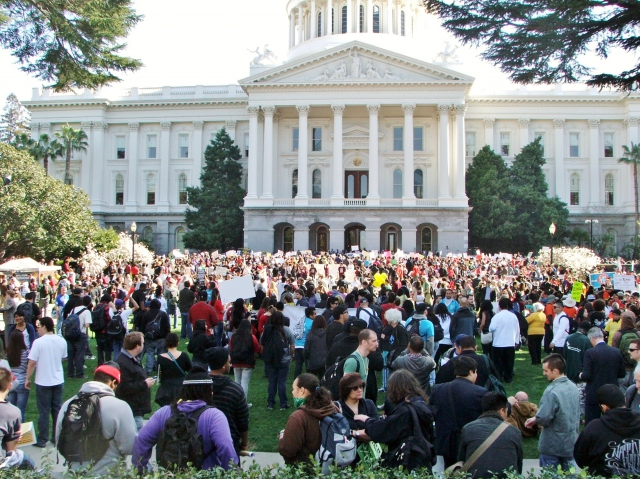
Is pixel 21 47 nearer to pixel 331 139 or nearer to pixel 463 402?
pixel 463 402

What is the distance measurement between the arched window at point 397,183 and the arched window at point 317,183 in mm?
6399

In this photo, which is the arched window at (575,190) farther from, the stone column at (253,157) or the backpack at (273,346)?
the backpack at (273,346)

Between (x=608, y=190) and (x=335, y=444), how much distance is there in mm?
58922

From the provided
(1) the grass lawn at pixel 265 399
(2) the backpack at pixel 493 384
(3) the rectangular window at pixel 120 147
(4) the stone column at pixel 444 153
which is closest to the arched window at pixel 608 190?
(4) the stone column at pixel 444 153

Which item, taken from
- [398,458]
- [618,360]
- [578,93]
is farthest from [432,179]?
[398,458]

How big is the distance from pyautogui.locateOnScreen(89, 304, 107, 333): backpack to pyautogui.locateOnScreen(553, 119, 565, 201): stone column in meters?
50.4

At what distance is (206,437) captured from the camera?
17.6ft

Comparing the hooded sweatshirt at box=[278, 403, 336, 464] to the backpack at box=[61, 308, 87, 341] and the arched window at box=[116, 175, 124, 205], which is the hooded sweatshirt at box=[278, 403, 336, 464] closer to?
the backpack at box=[61, 308, 87, 341]

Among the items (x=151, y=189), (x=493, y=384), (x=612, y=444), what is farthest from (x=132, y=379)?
(x=151, y=189)

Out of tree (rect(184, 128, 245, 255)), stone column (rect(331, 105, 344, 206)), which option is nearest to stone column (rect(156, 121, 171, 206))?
tree (rect(184, 128, 245, 255))

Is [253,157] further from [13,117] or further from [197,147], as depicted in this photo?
[13,117]

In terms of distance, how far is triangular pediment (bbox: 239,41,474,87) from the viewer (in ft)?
166

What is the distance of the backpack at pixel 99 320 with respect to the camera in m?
13.8

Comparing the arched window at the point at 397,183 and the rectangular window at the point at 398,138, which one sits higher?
the rectangular window at the point at 398,138
